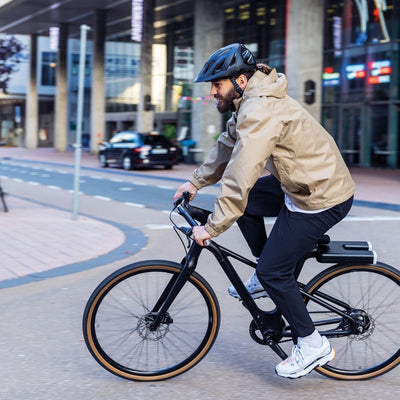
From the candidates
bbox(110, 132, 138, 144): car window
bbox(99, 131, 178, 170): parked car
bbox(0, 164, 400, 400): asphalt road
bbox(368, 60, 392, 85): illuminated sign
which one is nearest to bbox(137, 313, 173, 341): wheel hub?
bbox(0, 164, 400, 400): asphalt road

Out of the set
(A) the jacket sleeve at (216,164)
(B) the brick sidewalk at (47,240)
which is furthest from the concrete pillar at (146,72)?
(A) the jacket sleeve at (216,164)

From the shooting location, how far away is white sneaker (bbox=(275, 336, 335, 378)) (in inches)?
135

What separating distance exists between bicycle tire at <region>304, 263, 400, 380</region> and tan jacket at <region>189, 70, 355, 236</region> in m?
0.50

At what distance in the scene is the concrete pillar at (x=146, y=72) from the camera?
34.8m

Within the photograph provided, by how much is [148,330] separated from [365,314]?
1.15 m

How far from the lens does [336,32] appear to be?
28000mm

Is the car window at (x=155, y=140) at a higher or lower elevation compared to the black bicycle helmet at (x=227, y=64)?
lower

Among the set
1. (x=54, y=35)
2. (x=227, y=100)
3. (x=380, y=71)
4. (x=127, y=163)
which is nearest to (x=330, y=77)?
(x=380, y=71)

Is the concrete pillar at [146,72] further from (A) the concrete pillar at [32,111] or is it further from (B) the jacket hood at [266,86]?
(B) the jacket hood at [266,86]

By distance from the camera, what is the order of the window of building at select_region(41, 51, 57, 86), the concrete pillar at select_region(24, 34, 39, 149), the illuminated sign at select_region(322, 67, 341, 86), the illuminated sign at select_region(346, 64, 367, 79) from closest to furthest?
the illuminated sign at select_region(346, 64, 367, 79) → the illuminated sign at select_region(322, 67, 341, 86) → the concrete pillar at select_region(24, 34, 39, 149) → the window of building at select_region(41, 51, 57, 86)

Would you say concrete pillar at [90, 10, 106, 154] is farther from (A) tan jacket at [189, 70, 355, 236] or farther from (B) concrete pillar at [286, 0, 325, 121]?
(A) tan jacket at [189, 70, 355, 236]

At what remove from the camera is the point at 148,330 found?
3.60 m

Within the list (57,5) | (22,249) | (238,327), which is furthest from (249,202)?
(57,5)

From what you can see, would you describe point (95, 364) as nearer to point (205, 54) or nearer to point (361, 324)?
point (361, 324)
